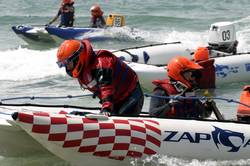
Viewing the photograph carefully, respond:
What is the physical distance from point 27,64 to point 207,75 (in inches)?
191

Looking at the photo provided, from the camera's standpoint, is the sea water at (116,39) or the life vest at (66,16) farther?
the life vest at (66,16)

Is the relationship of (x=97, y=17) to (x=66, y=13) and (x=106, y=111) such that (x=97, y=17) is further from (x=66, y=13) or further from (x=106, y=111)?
(x=106, y=111)

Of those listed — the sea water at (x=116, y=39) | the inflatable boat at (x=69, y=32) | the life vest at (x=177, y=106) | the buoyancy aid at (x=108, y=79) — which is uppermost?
the buoyancy aid at (x=108, y=79)

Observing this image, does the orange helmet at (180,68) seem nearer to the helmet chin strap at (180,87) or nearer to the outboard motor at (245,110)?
the helmet chin strap at (180,87)

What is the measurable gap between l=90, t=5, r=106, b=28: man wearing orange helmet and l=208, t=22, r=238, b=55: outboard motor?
15.3 feet

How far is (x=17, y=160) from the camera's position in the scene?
→ 21.3 ft

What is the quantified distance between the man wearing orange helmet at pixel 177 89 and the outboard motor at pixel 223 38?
6.10 m

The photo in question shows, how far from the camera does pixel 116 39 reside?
56.6ft

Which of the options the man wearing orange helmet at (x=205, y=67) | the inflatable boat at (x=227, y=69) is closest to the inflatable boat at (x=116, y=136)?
the man wearing orange helmet at (x=205, y=67)

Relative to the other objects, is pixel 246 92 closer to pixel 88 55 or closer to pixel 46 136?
pixel 88 55

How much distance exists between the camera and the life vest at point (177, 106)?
20.7ft

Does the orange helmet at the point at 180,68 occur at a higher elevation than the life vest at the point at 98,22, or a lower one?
higher

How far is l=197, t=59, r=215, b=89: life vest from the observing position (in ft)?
35.6

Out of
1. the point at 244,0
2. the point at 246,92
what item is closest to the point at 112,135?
the point at 246,92
